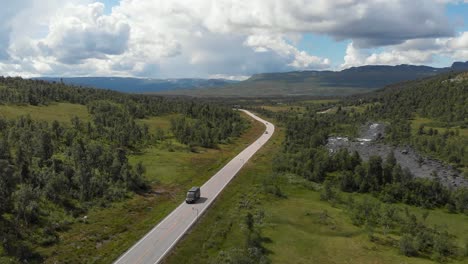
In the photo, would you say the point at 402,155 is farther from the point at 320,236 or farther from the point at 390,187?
the point at 320,236

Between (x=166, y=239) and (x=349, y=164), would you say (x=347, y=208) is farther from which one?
(x=166, y=239)

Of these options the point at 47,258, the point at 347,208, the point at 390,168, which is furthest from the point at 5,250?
the point at 390,168

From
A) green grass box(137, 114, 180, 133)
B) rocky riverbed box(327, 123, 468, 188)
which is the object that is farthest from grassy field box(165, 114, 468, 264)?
green grass box(137, 114, 180, 133)

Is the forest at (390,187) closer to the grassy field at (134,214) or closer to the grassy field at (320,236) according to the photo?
the grassy field at (320,236)

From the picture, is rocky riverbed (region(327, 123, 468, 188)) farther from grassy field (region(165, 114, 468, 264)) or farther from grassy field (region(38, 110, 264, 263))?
grassy field (region(38, 110, 264, 263))

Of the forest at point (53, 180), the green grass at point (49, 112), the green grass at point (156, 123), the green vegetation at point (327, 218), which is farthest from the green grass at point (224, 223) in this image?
the green grass at point (49, 112)

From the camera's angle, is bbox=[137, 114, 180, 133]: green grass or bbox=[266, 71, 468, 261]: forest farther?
bbox=[137, 114, 180, 133]: green grass

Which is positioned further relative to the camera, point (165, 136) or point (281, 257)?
point (165, 136)
